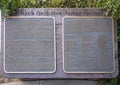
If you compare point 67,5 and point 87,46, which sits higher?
point 67,5

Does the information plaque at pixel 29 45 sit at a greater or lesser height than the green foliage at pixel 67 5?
lesser

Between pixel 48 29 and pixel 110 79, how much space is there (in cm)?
111

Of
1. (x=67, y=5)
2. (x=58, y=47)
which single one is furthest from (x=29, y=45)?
(x=67, y=5)

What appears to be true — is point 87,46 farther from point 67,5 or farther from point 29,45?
point 67,5

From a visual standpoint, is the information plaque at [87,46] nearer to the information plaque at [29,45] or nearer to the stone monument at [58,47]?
the stone monument at [58,47]

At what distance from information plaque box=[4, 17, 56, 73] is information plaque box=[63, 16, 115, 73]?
0.61 ft

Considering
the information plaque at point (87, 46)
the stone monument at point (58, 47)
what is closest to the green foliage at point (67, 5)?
the stone monument at point (58, 47)

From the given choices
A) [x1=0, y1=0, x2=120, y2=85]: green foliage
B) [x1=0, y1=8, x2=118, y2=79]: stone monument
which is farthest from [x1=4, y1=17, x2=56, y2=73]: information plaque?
[x1=0, y1=0, x2=120, y2=85]: green foliage

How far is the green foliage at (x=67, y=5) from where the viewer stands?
15.3 ft

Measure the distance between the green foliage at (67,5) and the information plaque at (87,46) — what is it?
0.78ft

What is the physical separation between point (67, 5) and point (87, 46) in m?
0.81

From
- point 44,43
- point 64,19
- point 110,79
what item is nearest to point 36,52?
point 44,43

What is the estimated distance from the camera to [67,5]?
521cm

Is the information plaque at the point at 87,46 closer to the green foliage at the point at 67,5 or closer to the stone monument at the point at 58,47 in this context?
the stone monument at the point at 58,47
